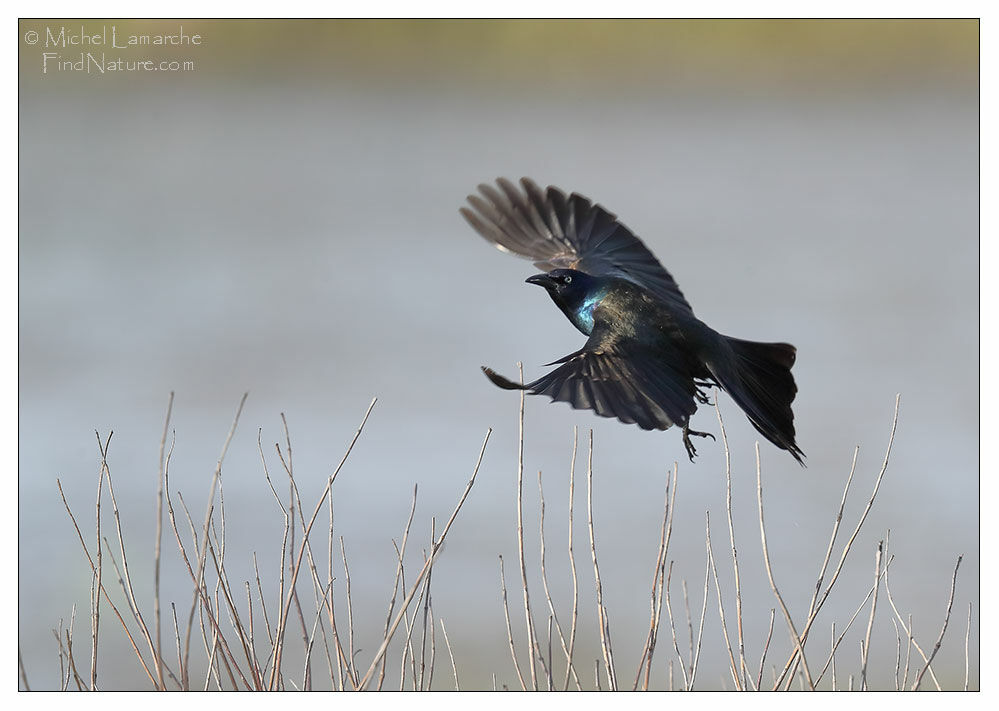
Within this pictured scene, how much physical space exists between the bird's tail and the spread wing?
13 cm

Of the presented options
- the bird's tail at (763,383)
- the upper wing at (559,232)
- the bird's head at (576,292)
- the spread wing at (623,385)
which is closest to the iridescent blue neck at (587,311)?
the bird's head at (576,292)

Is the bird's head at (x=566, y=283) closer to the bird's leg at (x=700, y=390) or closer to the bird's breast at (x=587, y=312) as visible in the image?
the bird's breast at (x=587, y=312)

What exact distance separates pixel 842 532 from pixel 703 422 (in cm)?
113

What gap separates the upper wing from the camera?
15.1 ft

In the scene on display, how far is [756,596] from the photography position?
6.01 metres

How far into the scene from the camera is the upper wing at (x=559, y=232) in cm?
460

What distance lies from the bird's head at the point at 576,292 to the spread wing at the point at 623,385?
0.62 ft

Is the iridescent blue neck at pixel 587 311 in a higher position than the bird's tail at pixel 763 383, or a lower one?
higher

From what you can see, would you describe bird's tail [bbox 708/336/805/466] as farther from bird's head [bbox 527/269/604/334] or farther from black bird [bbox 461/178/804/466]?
bird's head [bbox 527/269/604/334]

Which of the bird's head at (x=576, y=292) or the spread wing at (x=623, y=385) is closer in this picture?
the spread wing at (x=623, y=385)

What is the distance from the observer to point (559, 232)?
481 cm


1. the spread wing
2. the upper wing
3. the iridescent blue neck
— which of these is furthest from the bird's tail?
the upper wing

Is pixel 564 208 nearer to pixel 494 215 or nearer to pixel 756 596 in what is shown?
pixel 494 215

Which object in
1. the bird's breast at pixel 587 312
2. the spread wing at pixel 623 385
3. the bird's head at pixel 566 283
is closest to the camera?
the spread wing at pixel 623 385
